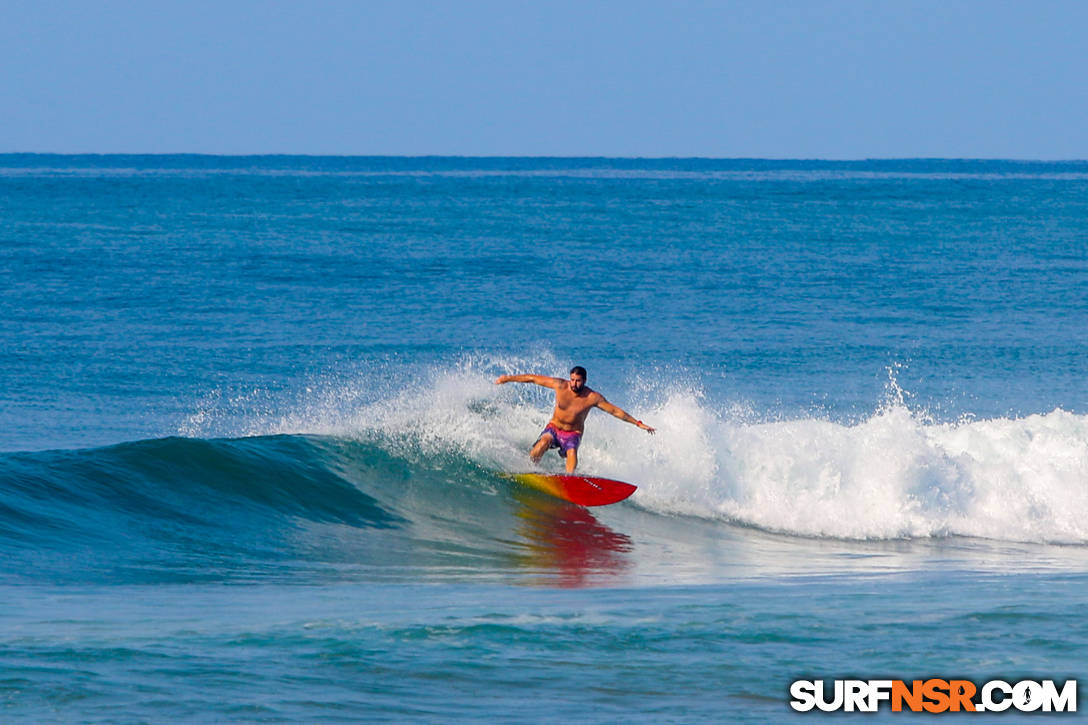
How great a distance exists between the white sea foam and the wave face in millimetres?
27

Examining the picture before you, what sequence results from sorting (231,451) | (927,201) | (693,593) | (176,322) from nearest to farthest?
(693,593) → (231,451) → (176,322) → (927,201)

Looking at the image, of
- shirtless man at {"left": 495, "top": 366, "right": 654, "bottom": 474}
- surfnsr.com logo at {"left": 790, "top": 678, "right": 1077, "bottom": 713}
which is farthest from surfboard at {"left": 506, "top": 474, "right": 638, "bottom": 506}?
surfnsr.com logo at {"left": 790, "top": 678, "right": 1077, "bottom": 713}

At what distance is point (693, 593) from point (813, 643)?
181 cm

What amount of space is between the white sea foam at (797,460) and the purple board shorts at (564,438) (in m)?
0.86

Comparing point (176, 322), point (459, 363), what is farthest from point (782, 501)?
point (176, 322)

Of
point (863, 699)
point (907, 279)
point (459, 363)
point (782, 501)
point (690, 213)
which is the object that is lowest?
point (863, 699)

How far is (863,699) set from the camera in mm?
7070

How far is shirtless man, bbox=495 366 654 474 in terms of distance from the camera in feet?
45.8

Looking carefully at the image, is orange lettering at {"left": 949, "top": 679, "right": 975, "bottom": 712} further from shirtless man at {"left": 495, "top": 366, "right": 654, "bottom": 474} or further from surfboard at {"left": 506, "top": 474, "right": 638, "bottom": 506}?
shirtless man at {"left": 495, "top": 366, "right": 654, "bottom": 474}

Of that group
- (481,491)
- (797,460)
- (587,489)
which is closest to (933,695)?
(587,489)

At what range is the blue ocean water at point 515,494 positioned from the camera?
7465 mm

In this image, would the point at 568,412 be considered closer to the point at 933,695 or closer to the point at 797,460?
the point at 797,460

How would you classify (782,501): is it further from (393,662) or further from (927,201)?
(927,201)

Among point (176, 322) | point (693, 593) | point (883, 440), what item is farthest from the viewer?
point (176, 322)
